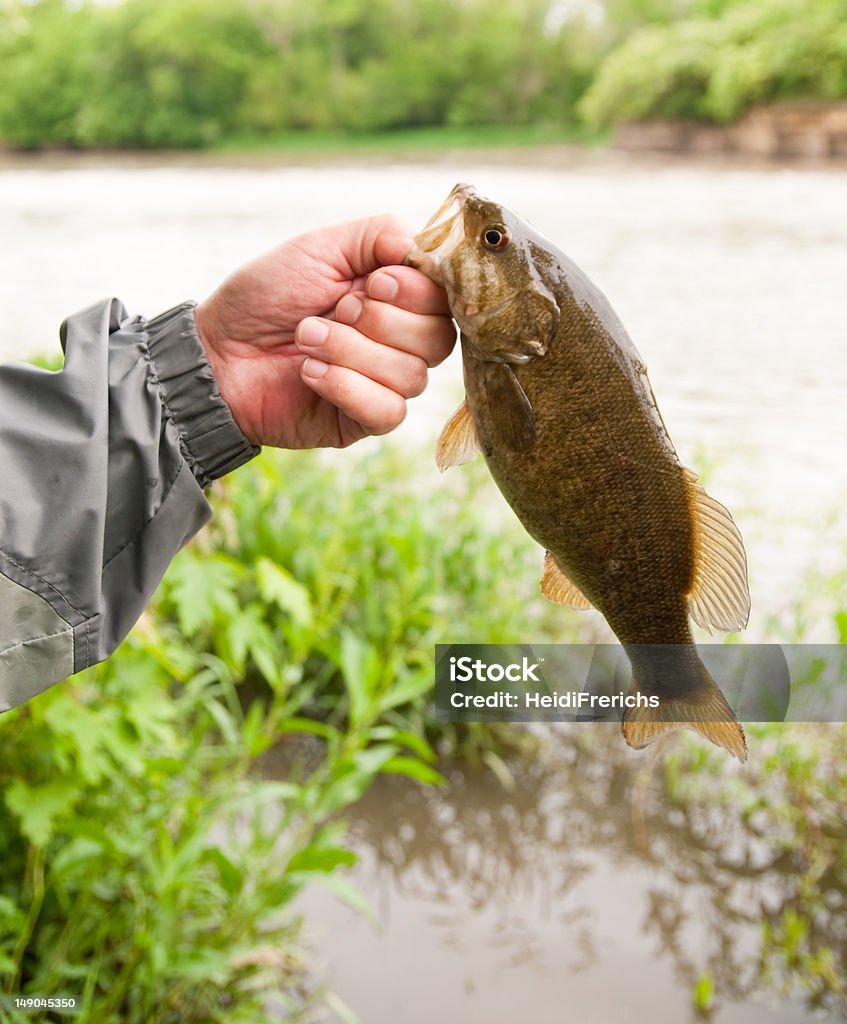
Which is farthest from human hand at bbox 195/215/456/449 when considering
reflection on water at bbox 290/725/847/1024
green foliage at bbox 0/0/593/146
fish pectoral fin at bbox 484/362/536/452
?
green foliage at bbox 0/0/593/146

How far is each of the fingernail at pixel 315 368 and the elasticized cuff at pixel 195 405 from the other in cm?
14

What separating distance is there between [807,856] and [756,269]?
1229 centimetres

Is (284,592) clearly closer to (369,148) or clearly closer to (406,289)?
(406,289)

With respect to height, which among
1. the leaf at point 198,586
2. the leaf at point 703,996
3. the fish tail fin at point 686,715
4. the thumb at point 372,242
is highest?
the thumb at point 372,242

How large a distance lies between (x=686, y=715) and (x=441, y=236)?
26.5 inches

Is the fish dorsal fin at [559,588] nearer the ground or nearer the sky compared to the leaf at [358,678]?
nearer the sky

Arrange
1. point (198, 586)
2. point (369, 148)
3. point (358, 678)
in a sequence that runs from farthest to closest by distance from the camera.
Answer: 1. point (369, 148)
2. point (358, 678)
3. point (198, 586)

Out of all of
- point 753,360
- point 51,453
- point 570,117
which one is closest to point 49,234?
point 570,117

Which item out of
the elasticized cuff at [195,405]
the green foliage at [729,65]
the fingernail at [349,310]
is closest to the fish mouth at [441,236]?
the fingernail at [349,310]

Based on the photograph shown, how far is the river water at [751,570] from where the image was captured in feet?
9.87

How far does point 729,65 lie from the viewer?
19.8m

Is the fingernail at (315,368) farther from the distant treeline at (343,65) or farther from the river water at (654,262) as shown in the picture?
the distant treeline at (343,65)

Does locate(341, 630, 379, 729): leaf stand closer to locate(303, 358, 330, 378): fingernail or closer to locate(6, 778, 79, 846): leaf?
locate(6, 778, 79, 846): leaf

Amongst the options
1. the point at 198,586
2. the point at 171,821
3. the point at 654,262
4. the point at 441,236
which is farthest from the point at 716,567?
the point at 654,262
